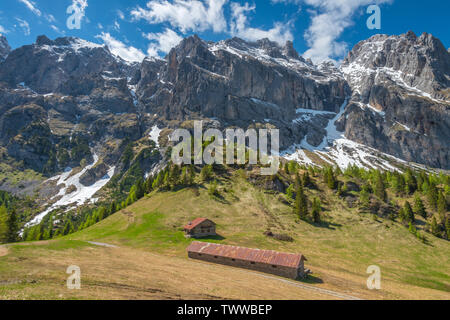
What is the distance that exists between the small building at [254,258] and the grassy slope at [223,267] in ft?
8.53

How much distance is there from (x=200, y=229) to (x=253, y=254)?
2618 cm

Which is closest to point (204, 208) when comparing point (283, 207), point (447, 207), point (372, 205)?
point (283, 207)

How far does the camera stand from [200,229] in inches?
2795

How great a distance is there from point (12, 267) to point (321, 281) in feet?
142

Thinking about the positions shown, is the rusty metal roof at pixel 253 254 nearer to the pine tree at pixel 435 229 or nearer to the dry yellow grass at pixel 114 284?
the dry yellow grass at pixel 114 284

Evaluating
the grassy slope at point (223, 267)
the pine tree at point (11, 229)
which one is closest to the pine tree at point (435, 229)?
the grassy slope at point (223, 267)

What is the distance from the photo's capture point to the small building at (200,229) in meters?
69.9

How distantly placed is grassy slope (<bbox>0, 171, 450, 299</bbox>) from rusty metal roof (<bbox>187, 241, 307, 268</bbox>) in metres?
3.33

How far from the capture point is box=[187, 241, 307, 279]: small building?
43344 mm

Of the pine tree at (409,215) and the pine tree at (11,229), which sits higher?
the pine tree at (409,215)

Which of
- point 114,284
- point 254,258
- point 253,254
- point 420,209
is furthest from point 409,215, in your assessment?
point 114,284

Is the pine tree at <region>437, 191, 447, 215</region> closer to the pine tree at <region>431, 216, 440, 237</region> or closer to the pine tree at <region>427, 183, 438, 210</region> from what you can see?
the pine tree at <region>427, 183, 438, 210</region>
